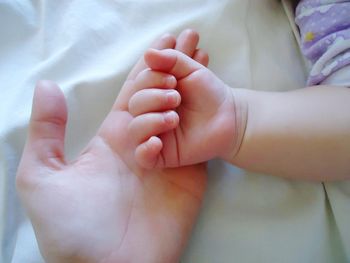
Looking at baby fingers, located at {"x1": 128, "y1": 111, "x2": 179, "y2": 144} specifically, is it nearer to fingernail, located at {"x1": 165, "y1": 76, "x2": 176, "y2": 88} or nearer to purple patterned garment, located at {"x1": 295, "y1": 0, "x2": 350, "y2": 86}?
fingernail, located at {"x1": 165, "y1": 76, "x2": 176, "y2": 88}

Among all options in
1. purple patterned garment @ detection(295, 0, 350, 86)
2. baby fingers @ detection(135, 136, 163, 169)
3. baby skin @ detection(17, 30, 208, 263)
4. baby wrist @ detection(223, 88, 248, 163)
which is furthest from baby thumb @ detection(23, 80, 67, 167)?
purple patterned garment @ detection(295, 0, 350, 86)

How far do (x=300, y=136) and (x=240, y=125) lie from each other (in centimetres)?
8

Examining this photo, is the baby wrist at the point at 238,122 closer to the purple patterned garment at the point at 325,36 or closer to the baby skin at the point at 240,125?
the baby skin at the point at 240,125

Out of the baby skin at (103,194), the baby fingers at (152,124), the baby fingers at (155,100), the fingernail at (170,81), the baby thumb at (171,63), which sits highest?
the baby thumb at (171,63)

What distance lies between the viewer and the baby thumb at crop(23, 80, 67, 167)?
0.48 m

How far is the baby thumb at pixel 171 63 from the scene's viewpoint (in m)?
0.48

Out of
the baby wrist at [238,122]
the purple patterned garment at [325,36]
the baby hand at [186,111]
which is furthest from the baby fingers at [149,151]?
the purple patterned garment at [325,36]

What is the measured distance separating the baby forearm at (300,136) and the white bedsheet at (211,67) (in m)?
0.04

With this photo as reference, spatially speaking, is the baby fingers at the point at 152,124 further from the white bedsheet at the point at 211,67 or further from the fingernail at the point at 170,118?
the white bedsheet at the point at 211,67

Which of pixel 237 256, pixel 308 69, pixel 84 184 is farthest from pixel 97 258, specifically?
pixel 308 69

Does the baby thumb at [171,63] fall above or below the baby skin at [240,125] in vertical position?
above

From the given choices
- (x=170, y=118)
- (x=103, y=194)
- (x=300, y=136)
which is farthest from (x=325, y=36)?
(x=103, y=194)

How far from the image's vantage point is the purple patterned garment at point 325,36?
1.81ft

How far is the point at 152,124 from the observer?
18.6 inches
